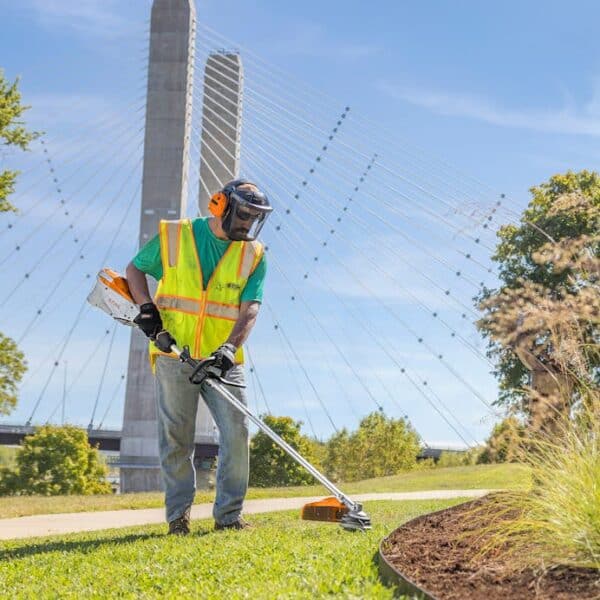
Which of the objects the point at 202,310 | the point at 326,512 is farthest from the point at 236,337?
the point at 326,512

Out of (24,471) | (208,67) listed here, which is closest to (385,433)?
(24,471)

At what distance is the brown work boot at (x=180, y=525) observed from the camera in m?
6.52

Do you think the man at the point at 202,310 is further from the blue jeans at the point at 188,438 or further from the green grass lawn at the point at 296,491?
the green grass lawn at the point at 296,491

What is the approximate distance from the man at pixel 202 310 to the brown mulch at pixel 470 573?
179 centimetres

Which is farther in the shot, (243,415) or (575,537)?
(243,415)

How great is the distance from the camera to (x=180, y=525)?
654cm

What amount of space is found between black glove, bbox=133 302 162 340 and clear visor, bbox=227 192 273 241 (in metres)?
0.71

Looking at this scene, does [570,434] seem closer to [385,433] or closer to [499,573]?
[499,573]

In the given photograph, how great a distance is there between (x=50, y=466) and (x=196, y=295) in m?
A: 23.2

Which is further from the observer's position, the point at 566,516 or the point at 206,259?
the point at 206,259

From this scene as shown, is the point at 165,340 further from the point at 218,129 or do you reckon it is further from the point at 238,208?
the point at 218,129

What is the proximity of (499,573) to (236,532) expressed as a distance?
2593 mm

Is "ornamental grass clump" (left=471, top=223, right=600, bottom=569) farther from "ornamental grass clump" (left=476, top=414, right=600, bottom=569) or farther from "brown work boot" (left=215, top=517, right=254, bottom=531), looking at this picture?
"brown work boot" (left=215, top=517, right=254, bottom=531)

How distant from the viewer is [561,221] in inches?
899
